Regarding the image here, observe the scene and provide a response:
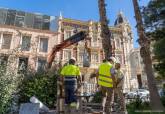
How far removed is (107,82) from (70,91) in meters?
1.18

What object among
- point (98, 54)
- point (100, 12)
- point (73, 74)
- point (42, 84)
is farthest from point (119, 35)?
point (73, 74)

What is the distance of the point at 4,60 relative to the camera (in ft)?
29.0

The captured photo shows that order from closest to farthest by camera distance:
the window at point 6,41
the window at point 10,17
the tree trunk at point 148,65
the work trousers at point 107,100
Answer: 1. the work trousers at point 107,100
2. the tree trunk at point 148,65
3. the window at point 6,41
4. the window at point 10,17

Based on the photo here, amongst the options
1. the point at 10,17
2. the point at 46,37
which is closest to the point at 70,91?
the point at 46,37

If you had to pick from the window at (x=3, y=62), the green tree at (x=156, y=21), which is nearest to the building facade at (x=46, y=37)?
the green tree at (x=156, y=21)

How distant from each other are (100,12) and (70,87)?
7.25 meters

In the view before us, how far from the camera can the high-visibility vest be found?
23.6ft

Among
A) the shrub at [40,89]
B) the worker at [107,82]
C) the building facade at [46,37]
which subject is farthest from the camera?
the building facade at [46,37]

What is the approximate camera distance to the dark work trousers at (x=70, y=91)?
7.29m

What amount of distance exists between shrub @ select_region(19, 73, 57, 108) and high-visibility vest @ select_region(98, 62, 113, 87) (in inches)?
160

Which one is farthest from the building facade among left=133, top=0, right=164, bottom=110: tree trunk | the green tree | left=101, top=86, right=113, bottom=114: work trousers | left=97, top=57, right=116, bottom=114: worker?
left=101, top=86, right=113, bottom=114: work trousers

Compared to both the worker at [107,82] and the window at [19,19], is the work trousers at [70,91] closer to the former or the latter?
the worker at [107,82]

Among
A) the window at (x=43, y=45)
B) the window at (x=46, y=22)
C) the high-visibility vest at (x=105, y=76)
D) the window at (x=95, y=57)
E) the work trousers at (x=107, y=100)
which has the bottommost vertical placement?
the work trousers at (x=107, y=100)

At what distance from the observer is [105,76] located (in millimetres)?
7352
